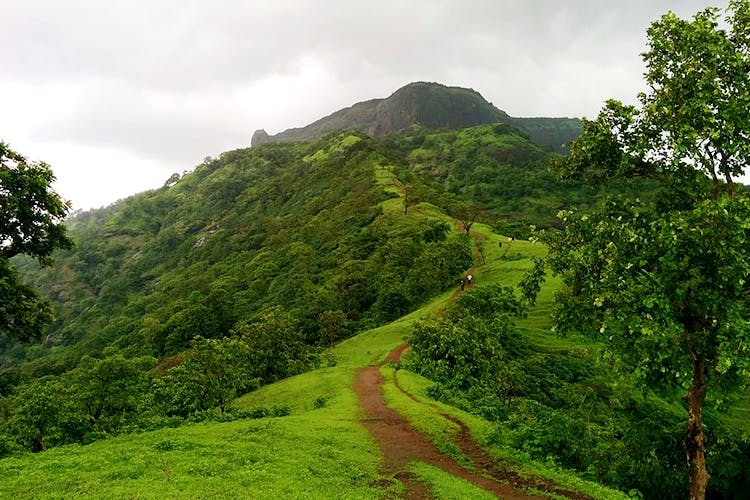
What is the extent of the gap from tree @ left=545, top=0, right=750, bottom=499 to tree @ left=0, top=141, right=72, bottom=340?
23.6m

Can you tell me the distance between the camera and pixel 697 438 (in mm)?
16625

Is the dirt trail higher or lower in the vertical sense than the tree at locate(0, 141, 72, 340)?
lower

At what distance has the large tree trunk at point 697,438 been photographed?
16.4m

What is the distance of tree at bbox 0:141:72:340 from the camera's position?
906 inches

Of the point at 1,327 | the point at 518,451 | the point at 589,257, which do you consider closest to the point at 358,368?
the point at 518,451

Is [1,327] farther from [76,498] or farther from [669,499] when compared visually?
[669,499]

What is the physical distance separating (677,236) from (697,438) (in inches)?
295

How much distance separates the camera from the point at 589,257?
1672cm

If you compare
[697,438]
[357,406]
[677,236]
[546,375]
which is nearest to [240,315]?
[546,375]

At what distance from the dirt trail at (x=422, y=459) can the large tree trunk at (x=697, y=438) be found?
3664 mm

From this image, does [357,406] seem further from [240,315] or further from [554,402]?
[240,315]

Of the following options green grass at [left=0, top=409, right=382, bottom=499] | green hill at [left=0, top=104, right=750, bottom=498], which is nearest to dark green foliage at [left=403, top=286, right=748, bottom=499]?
green hill at [left=0, top=104, right=750, bottom=498]

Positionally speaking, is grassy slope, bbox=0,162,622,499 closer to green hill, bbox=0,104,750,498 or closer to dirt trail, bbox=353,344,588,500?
green hill, bbox=0,104,750,498

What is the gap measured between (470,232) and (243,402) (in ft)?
260
